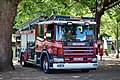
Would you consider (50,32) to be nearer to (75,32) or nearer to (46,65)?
(75,32)

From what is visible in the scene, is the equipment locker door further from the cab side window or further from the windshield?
the windshield

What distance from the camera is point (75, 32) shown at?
17.2m

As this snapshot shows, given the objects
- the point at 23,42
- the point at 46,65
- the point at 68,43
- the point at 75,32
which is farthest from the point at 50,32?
the point at 23,42

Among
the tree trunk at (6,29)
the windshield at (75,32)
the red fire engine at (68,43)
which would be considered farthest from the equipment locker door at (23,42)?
the windshield at (75,32)

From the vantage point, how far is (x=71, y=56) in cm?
1695

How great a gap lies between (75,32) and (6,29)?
12.4ft

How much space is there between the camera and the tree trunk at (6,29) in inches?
711

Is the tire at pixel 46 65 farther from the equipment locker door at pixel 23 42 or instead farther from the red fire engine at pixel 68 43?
the equipment locker door at pixel 23 42

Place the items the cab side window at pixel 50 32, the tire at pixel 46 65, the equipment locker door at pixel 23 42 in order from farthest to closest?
the equipment locker door at pixel 23 42 < the tire at pixel 46 65 < the cab side window at pixel 50 32

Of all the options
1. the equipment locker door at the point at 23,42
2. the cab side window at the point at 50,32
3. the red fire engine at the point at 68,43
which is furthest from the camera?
Answer: the equipment locker door at the point at 23,42

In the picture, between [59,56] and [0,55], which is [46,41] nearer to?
[59,56]

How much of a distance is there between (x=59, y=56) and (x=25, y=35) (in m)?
5.94

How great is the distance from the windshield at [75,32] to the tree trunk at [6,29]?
3.01 metres

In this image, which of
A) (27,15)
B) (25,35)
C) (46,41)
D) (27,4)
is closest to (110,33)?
(27,15)
